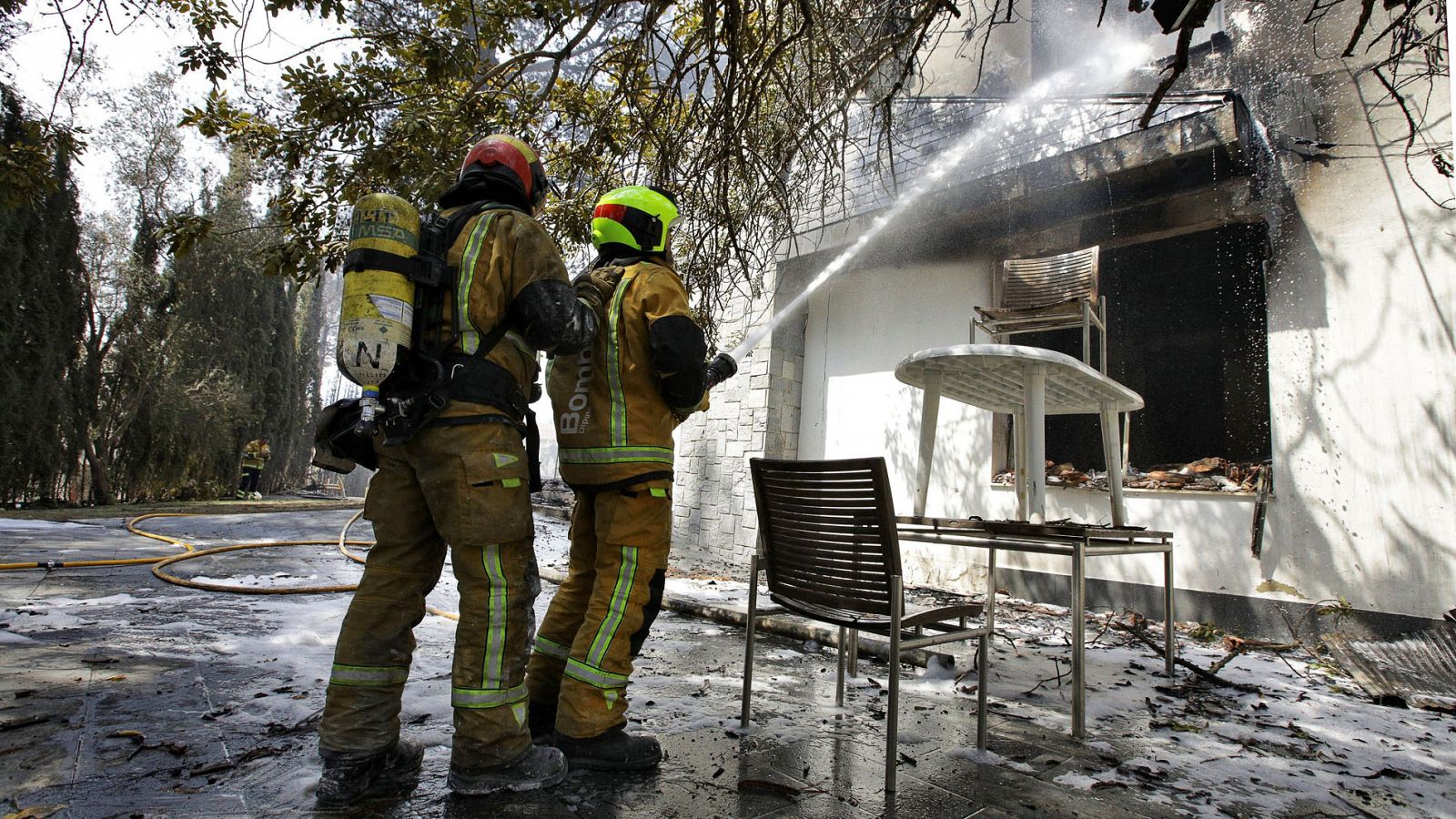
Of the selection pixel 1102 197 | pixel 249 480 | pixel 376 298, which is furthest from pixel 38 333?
pixel 1102 197

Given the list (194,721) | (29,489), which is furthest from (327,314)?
(194,721)

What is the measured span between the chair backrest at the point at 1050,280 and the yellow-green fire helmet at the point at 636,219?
2876 millimetres

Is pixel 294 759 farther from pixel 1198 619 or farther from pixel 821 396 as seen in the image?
pixel 821 396

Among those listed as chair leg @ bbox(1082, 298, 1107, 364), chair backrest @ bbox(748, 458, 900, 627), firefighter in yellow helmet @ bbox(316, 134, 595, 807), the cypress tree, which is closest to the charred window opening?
chair leg @ bbox(1082, 298, 1107, 364)

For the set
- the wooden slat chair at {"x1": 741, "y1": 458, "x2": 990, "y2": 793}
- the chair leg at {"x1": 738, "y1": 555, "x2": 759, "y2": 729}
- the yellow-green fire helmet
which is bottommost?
the chair leg at {"x1": 738, "y1": 555, "x2": 759, "y2": 729}

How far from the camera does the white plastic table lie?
3086 mm

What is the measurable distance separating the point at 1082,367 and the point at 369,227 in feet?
9.29

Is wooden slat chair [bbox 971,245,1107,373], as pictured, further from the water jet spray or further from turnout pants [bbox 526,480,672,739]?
turnout pants [bbox 526,480,672,739]

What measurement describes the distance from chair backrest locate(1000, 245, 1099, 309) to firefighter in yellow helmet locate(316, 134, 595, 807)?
11.3ft

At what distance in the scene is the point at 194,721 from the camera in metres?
2.45

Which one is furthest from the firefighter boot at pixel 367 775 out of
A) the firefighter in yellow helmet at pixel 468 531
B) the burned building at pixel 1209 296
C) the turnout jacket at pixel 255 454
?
the turnout jacket at pixel 255 454

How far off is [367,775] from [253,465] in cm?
2229

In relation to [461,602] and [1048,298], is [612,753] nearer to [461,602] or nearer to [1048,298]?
[461,602]

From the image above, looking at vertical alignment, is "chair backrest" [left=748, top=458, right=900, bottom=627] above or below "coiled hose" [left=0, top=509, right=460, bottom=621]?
above
